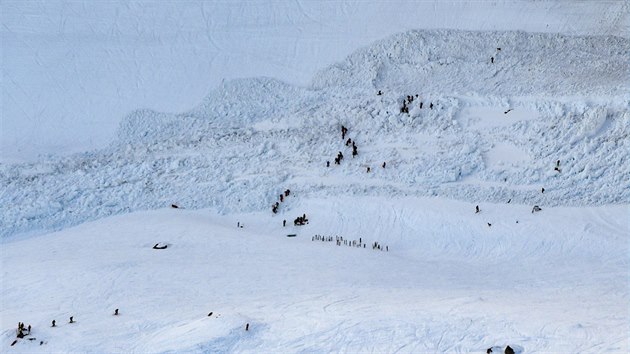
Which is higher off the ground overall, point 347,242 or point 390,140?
point 390,140

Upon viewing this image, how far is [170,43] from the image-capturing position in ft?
87.0

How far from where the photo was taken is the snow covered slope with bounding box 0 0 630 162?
24141 millimetres

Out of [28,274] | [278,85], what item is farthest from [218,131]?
[28,274]

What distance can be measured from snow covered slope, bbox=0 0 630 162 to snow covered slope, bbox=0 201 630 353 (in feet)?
20.8

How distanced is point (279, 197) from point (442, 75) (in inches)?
305

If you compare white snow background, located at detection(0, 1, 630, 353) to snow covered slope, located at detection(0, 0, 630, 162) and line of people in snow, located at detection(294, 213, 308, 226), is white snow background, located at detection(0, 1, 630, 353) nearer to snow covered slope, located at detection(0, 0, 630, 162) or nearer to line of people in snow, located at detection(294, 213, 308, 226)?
snow covered slope, located at detection(0, 0, 630, 162)

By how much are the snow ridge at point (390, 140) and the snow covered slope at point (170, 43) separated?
3.05 ft

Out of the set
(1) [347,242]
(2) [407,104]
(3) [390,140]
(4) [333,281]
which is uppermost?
(2) [407,104]

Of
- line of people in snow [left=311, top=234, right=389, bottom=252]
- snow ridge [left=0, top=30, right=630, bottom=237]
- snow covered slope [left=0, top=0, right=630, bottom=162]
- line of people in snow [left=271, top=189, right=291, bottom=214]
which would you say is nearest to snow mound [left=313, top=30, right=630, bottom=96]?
snow ridge [left=0, top=30, right=630, bottom=237]

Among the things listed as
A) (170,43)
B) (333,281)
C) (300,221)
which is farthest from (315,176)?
(170,43)

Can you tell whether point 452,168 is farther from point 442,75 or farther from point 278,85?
point 278,85

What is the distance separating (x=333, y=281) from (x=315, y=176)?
18.6 feet

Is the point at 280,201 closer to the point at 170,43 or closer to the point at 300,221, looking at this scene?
the point at 300,221

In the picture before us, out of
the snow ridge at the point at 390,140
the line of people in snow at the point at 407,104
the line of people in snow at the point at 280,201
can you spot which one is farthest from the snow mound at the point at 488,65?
the line of people in snow at the point at 280,201
